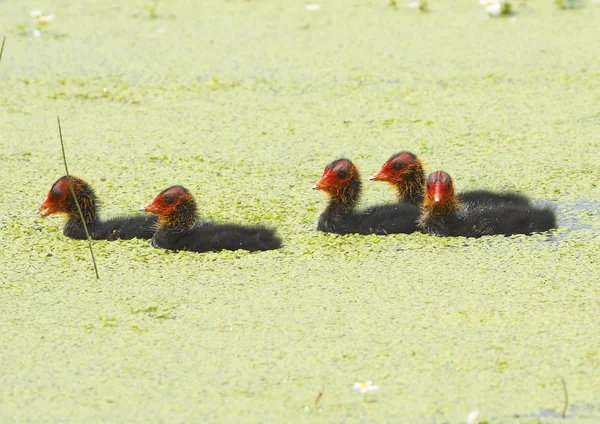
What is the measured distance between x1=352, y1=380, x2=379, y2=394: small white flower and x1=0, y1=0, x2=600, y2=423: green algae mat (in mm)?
19

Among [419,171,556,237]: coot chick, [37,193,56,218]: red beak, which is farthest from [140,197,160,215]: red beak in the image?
[419,171,556,237]: coot chick

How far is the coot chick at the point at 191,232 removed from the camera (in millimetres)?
3650

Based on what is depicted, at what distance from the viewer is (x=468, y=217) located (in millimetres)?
Answer: 3801

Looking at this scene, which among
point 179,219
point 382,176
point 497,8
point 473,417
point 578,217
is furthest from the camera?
point 497,8

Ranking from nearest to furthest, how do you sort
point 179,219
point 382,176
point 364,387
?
point 364,387, point 179,219, point 382,176

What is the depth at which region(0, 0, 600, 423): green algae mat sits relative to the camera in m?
2.70

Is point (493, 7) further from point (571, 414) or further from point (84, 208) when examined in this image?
point (571, 414)

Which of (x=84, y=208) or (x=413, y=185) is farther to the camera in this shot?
(x=413, y=185)

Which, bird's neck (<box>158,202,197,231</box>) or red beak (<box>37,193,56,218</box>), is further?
red beak (<box>37,193,56,218</box>)

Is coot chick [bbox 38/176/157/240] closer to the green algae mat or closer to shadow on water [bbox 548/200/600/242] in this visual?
the green algae mat

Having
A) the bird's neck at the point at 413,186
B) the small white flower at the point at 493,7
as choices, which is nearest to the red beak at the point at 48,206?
the bird's neck at the point at 413,186

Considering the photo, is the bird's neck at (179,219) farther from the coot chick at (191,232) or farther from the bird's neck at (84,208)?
the bird's neck at (84,208)

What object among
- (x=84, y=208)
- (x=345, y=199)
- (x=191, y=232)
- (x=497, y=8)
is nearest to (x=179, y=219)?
(x=191, y=232)

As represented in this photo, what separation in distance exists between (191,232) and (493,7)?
121 inches
